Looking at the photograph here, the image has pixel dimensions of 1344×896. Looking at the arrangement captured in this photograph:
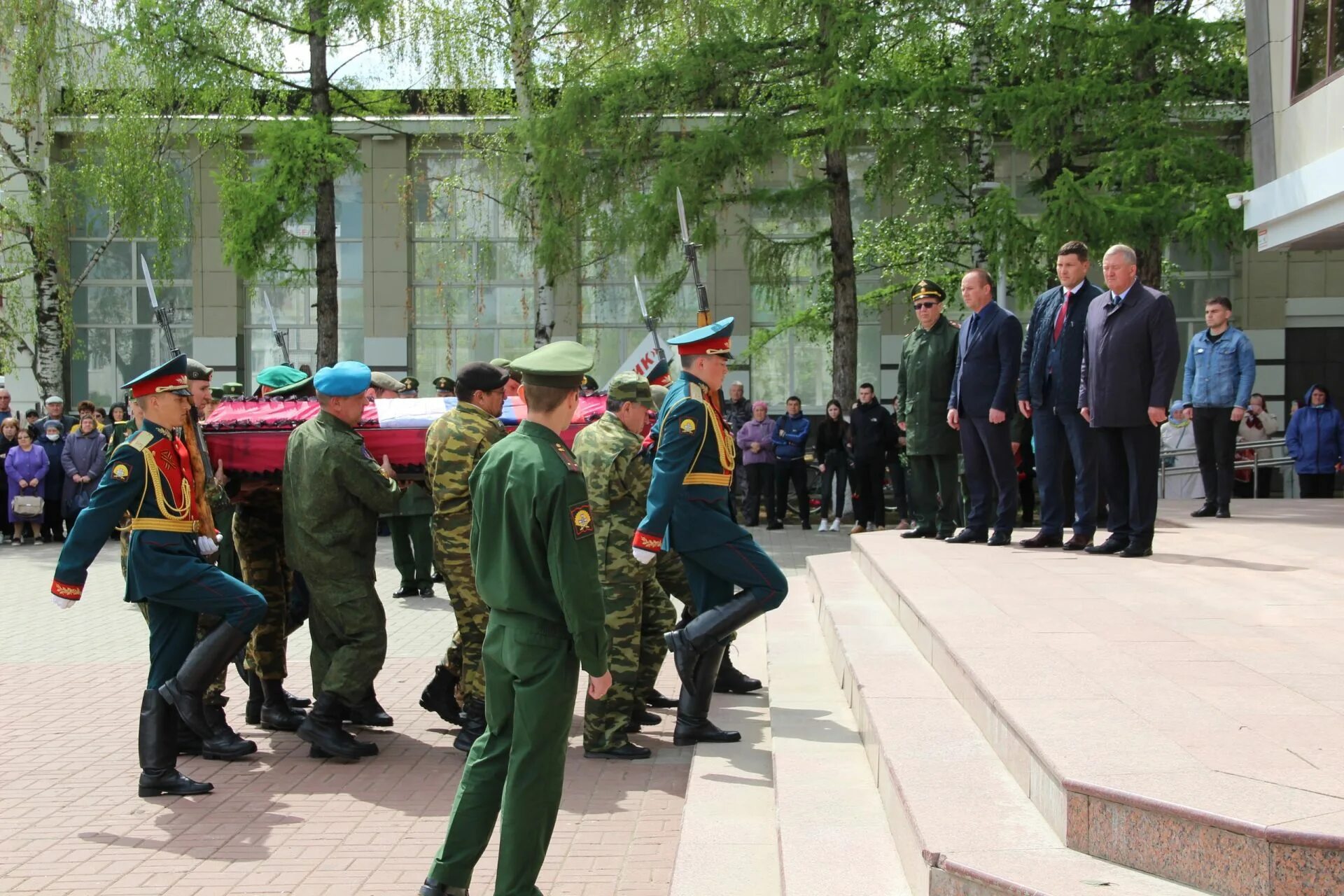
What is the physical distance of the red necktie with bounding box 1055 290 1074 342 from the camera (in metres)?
9.00

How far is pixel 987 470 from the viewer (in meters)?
9.98

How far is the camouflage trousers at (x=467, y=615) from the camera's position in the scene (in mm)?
7168

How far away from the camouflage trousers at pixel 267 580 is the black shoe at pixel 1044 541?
16.1 feet

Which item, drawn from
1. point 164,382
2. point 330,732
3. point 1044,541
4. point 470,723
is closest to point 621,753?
point 470,723

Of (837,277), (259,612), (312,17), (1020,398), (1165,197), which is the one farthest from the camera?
(312,17)

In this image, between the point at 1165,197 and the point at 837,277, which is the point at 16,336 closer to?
the point at 837,277

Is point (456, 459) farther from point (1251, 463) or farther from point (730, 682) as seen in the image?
point (1251, 463)

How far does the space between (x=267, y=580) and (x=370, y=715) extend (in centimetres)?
103

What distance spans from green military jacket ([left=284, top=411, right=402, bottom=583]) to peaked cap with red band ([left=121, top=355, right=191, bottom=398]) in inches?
26.6

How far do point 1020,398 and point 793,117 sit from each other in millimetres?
9969

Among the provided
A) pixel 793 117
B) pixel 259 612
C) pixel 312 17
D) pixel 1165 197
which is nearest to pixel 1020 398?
pixel 259 612

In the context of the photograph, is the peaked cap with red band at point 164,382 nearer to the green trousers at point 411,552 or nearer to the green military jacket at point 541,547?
the green military jacket at point 541,547

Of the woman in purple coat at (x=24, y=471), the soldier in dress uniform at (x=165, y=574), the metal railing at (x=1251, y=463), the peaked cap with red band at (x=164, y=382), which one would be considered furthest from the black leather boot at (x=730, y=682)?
the woman in purple coat at (x=24, y=471)

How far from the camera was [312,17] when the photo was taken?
22.0 meters
